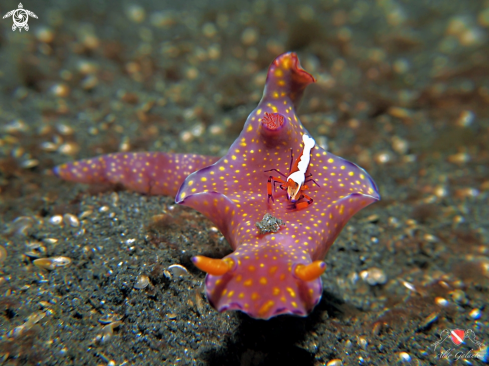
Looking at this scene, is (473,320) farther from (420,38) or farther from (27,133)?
(420,38)

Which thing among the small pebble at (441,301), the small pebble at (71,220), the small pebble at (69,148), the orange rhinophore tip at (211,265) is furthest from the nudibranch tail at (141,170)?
the small pebble at (441,301)

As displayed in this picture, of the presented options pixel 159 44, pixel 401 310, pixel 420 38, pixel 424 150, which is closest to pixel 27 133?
pixel 159 44

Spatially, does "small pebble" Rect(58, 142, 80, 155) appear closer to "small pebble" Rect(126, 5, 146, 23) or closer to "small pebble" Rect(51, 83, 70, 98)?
"small pebble" Rect(51, 83, 70, 98)

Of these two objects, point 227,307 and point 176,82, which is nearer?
point 227,307

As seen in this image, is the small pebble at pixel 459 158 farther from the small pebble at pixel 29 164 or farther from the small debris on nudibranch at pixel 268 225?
the small pebble at pixel 29 164

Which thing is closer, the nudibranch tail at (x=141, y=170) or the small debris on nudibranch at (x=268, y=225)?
the small debris on nudibranch at (x=268, y=225)

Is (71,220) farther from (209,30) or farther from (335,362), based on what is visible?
(209,30)
